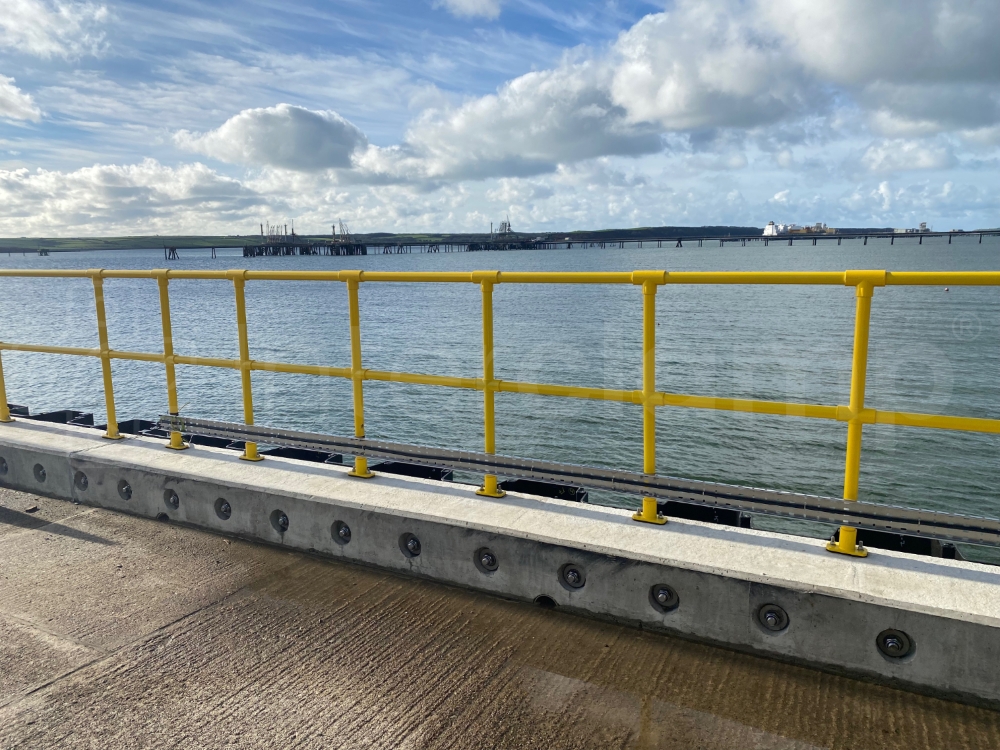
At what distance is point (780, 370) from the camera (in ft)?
67.5

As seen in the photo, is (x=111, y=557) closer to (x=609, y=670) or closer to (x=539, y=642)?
(x=539, y=642)

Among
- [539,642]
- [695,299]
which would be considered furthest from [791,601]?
[695,299]

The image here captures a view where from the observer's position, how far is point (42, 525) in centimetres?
468

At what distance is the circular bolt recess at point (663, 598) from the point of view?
10.9 feet

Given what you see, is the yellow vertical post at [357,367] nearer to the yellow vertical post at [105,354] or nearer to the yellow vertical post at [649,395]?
the yellow vertical post at [649,395]

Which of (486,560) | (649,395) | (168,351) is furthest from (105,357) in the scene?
(649,395)

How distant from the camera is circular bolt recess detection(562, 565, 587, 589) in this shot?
350cm

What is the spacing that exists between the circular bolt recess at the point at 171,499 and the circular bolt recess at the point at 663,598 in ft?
9.88

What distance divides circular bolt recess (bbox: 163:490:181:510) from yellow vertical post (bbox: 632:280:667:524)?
284cm

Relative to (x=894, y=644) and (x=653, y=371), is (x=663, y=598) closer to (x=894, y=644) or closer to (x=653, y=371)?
(x=894, y=644)

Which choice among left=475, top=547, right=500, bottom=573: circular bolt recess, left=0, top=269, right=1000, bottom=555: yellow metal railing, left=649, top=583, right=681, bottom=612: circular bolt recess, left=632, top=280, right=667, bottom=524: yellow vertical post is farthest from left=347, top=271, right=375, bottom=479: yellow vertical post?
left=649, top=583, right=681, bottom=612: circular bolt recess

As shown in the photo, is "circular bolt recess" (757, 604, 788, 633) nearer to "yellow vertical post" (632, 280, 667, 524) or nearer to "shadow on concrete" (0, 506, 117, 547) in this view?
"yellow vertical post" (632, 280, 667, 524)

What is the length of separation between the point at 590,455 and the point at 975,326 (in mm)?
26354

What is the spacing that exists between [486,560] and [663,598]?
0.89 metres
